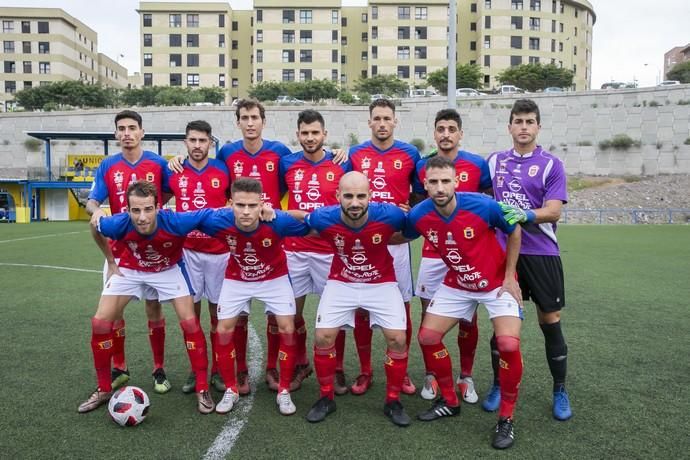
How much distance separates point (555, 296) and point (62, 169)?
3146 centimetres

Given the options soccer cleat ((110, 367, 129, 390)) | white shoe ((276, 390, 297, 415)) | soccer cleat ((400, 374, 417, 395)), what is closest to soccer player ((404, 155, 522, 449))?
soccer cleat ((400, 374, 417, 395))

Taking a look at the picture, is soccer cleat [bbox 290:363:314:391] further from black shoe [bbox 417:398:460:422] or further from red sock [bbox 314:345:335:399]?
black shoe [bbox 417:398:460:422]

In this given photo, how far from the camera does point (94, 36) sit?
228 ft

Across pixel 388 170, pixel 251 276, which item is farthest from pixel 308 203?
pixel 251 276

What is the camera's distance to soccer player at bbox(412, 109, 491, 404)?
449cm

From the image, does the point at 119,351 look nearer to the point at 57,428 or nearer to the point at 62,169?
the point at 57,428

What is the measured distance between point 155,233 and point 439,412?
2.43 metres

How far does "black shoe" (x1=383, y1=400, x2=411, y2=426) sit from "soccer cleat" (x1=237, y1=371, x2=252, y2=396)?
3.72 ft

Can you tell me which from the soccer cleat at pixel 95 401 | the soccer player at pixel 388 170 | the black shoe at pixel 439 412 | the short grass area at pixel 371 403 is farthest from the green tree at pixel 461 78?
the soccer cleat at pixel 95 401

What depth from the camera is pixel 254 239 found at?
4.16 m

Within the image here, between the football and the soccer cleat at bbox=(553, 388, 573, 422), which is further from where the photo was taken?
the soccer cleat at bbox=(553, 388, 573, 422)

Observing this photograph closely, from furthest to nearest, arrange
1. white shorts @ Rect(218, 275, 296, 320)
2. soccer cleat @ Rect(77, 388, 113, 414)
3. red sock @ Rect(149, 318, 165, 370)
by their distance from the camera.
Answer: red sock @ Rect(149, 318, 165, 370), white shorts @ Rect(218, 275, 296, 320), soccer cleat @ Rect(77, 388, 113, 414)

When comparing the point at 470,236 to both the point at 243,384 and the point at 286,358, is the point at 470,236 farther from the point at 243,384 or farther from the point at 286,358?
the point at 243,384

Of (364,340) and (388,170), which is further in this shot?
(388,170)
